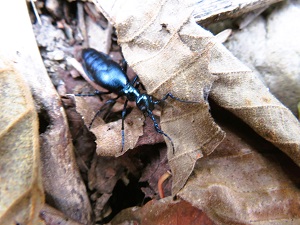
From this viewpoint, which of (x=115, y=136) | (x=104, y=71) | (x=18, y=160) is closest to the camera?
(x=18, y=160)

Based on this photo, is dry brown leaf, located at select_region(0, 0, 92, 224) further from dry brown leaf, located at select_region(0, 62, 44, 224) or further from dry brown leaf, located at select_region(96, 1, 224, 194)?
dry brown leaf, located at select_region(96, 1, 224, 194)

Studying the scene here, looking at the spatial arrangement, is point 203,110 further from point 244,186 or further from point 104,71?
point 104,71

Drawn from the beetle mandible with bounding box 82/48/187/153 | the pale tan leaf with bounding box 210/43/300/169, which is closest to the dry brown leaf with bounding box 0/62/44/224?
the beetle mandible with bounding box 82/48/187/153

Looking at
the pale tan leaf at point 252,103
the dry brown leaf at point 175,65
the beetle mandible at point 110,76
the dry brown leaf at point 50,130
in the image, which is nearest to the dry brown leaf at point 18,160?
the dry brown leaf at point 50,130

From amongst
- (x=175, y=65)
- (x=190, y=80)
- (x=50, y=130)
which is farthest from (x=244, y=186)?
(x=50, y=130)

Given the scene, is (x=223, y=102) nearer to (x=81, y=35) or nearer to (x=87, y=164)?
(x=87, y=164)

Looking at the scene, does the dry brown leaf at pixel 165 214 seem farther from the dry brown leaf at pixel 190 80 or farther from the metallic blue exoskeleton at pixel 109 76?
the metallic blue exoskeleton at pixel 109 76

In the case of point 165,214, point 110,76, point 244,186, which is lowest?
point 165,214
